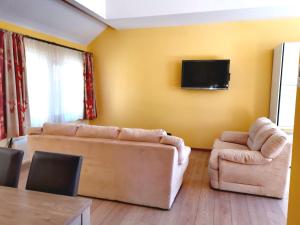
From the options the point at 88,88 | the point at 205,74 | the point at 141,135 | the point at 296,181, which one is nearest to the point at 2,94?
the point at 88,88

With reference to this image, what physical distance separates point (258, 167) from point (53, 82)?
12.9ft

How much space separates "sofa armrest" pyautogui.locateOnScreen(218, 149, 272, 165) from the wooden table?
2.14m

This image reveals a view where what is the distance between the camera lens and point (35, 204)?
4.13 ft

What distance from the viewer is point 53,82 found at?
456cm

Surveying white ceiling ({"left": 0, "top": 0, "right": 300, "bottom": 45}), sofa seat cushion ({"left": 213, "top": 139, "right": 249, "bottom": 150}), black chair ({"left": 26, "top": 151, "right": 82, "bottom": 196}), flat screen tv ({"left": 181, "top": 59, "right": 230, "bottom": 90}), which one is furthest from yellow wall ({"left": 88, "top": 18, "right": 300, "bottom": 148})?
black chair ({"left": 26, "top": 151, "right": 82, "bottom": 196})

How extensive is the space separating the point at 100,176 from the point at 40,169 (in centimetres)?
112

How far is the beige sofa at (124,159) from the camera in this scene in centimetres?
248

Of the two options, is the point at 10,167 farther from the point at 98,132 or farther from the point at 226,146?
the point at 226,146

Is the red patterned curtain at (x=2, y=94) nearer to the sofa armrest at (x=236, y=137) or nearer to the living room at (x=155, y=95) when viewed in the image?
the living room at (x=155, y=95)

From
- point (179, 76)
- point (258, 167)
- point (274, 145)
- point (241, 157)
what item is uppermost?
point (179, 76)

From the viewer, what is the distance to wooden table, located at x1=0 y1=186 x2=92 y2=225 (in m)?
1.11

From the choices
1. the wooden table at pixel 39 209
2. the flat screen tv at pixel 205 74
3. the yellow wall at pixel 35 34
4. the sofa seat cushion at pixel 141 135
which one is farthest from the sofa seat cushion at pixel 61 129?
the flat screen tv at pixel 205 74

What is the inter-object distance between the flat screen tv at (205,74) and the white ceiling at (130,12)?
846 millimetres

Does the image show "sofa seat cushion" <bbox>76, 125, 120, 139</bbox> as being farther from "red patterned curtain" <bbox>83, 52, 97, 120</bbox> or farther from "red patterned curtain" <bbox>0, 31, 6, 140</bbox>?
"red patterned curtain" <bbox>83, 52, 97, 120</bbox>
